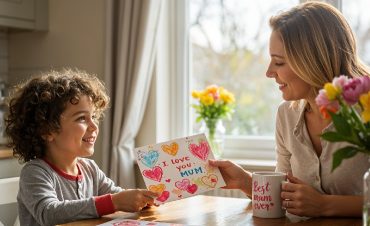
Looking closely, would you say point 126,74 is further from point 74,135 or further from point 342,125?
point 342,125

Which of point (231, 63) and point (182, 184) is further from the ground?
point (231, 63)

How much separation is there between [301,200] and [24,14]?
2.17 metres

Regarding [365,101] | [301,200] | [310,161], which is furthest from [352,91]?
[310,161]

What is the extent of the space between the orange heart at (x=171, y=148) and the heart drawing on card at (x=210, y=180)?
0.11m

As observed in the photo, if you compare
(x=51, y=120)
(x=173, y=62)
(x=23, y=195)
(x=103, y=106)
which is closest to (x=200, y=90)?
(x=173, y=62)

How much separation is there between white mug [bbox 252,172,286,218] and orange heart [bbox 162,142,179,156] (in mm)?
229

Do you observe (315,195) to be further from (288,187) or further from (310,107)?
(310,107)

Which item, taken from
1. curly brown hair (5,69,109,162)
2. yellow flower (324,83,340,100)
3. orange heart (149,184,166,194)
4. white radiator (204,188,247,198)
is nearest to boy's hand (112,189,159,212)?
orange heart (149,184,166,194)

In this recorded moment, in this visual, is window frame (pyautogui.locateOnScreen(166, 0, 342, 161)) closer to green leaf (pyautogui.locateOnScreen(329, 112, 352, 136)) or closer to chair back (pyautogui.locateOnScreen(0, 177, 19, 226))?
chair back (pyautogui.locateOnScreen(0, 177, 19, 226))

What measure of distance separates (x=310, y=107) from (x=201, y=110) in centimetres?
107

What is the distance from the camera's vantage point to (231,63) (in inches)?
118

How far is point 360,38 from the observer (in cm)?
268

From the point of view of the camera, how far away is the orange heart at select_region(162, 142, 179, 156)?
4.96 ft

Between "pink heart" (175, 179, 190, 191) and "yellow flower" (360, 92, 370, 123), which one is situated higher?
"yellow flower" (360, 92, 370, 123)
